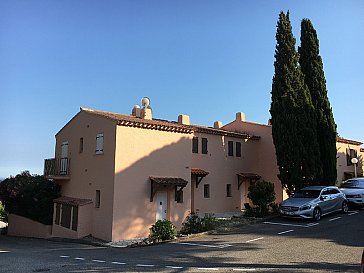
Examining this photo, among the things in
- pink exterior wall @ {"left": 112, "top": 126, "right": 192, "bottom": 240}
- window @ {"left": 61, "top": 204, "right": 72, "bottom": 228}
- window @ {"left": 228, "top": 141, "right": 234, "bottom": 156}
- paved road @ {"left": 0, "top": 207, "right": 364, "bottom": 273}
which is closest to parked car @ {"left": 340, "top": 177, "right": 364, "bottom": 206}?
paved road @ {"left": 0, "top": 207, "right": 364, "bottom": 273}

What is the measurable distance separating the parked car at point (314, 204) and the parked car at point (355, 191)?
188 cm

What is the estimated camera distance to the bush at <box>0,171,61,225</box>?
69.6 ft

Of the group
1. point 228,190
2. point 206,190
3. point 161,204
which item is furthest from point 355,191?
point 161,204

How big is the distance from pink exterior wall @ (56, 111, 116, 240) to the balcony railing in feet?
1.39

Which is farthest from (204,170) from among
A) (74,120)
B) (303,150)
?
(74,120)

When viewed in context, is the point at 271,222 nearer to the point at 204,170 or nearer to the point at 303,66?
the point at 204,170

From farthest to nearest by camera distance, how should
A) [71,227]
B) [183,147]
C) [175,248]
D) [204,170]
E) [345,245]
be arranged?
[204,170] → [183,147] → [71,227] → [175,248] → [345,245]

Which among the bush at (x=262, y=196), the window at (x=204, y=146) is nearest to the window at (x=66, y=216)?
the window at (x=204, y=146)

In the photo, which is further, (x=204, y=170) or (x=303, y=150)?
(x=204, y=170)

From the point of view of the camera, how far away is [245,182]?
24.8m

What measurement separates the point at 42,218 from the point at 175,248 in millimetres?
12660

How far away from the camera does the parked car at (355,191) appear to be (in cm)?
1978

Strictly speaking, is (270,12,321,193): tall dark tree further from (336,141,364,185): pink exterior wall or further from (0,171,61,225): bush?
(0,171,61,225): bush

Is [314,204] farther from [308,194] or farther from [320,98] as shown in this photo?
[320,98]
